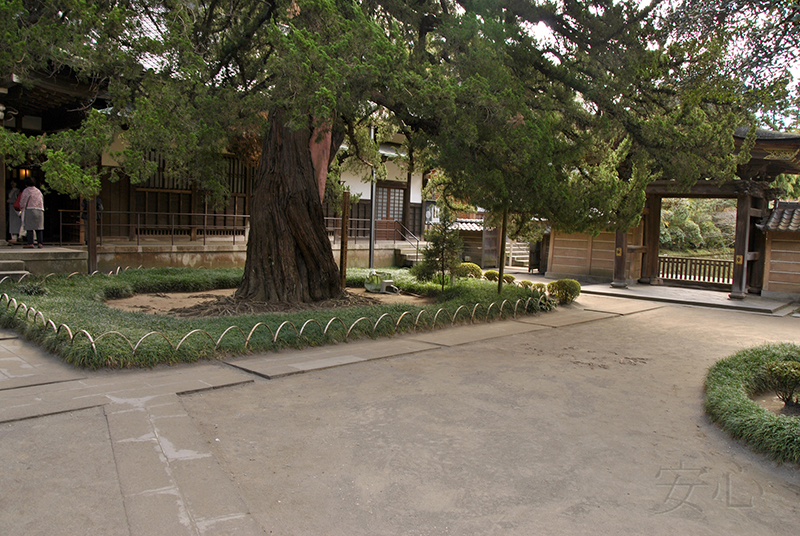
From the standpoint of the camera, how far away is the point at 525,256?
90.7 ft

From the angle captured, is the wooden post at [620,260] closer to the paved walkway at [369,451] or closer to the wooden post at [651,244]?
the wooden post at [651,244]

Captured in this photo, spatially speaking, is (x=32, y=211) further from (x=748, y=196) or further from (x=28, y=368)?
(x=748, y=196)

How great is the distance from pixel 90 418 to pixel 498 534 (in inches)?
141

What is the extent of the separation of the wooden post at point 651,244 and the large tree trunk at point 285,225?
40.8 feet

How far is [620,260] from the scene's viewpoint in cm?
1812

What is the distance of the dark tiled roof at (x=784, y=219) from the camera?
609 inches

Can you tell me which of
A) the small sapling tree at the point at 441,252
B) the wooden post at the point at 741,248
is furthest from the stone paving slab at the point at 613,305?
the small sapling tree at the point at 441,252

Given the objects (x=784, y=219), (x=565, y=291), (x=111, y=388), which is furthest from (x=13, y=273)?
(x=784, y=219)

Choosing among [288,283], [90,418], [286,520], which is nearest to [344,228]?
[288,283]

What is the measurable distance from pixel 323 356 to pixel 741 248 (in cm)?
1378

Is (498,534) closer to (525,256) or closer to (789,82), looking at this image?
(789,82)

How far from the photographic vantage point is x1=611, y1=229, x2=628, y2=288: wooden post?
18.0m

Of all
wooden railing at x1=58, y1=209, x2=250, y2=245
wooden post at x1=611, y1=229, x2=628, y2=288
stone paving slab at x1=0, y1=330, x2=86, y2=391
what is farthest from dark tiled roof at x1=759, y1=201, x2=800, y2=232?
stone paving slab at x1=0, y1=330, x2=86, y2=391

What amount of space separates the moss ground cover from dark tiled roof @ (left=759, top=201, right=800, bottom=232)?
24.6 ft
